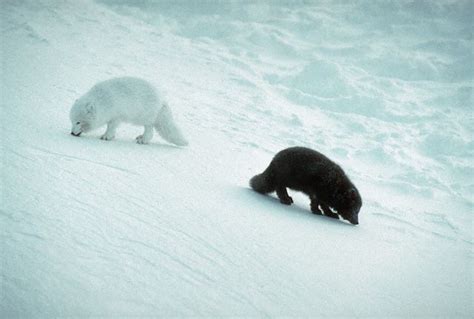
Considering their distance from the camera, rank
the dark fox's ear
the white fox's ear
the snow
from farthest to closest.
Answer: the white fox's ear, the dark fox's ear, the snow

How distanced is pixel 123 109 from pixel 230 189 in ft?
7.73

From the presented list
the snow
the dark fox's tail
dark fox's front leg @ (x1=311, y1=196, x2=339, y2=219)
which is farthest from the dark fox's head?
the dark fox's tail

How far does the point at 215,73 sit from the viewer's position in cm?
1563

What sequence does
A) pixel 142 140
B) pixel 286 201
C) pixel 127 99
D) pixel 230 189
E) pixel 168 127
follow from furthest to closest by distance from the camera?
1. pixel 168 127
2. pixel 142 140
3. pixel 127 99
4. pixel 286 201
5. pixel 230 189

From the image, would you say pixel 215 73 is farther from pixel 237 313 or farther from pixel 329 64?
pixel 237 313

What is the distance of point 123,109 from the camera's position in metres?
5.46

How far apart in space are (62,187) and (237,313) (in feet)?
5.68

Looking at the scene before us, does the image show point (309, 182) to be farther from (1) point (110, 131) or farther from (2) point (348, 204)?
(1) point (110, 131)

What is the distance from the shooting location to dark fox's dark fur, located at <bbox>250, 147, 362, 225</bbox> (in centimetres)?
471

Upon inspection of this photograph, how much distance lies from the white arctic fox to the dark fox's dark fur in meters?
1.80

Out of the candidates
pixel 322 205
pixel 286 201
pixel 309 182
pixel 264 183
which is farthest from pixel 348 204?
pixel 264 183

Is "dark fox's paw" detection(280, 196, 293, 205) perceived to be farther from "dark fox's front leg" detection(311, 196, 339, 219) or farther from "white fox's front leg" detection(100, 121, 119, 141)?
"white fox's front leg" detection(100, 121, 119, 141)

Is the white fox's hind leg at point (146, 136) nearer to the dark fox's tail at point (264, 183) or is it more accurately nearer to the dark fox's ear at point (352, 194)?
the dark fox's tail at point (264, 183)

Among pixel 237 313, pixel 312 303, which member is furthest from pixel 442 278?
pixel 237 313
